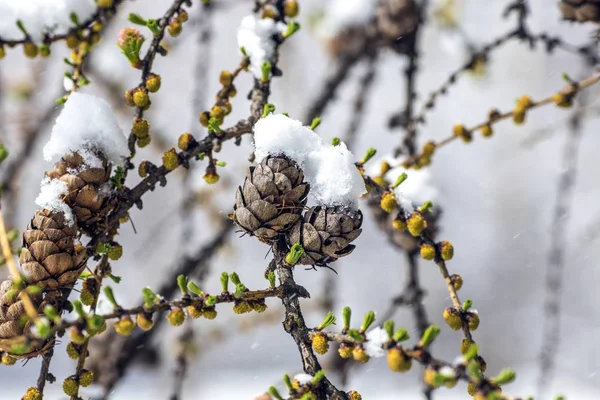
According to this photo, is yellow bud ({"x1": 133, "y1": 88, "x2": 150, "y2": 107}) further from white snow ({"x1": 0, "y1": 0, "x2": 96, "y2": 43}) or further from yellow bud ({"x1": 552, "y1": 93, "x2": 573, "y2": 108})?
yellow bud ({"x1": 552, "y1": 93, "x2": 573, "y2": 108})

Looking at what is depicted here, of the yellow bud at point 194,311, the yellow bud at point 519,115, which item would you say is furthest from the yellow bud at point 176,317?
the yellow bud at point 519,115

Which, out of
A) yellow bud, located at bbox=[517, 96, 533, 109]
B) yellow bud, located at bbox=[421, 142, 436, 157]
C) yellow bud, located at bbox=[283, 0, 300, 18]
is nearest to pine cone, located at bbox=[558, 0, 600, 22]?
yellow bud, located at bbox=[517, 96, 533, 109]

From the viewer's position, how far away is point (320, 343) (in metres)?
0.48

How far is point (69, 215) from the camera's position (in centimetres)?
54

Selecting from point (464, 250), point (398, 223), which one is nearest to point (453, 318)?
point (398, 223)

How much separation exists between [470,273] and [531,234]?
1.59ft

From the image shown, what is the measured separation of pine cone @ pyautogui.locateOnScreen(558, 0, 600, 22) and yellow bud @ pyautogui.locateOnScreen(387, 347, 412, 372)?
53 centimetres

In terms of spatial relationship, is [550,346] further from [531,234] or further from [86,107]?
[531,234]

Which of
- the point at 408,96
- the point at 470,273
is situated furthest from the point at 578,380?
the point at 408,96

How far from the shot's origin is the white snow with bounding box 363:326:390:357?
1.42ft

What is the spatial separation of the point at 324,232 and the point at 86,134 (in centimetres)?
27

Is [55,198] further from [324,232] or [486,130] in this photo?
[486,130]

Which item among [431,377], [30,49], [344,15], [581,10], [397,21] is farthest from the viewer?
[344,15]

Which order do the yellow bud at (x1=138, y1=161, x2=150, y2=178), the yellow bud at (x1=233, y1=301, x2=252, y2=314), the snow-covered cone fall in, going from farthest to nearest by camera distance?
the snow-covered cone
the yellow bud at (x1=138, y1=161, x2=150, y2=178)
the yellow bud at (x1=233, y1=301, x2=252, y2=314)
